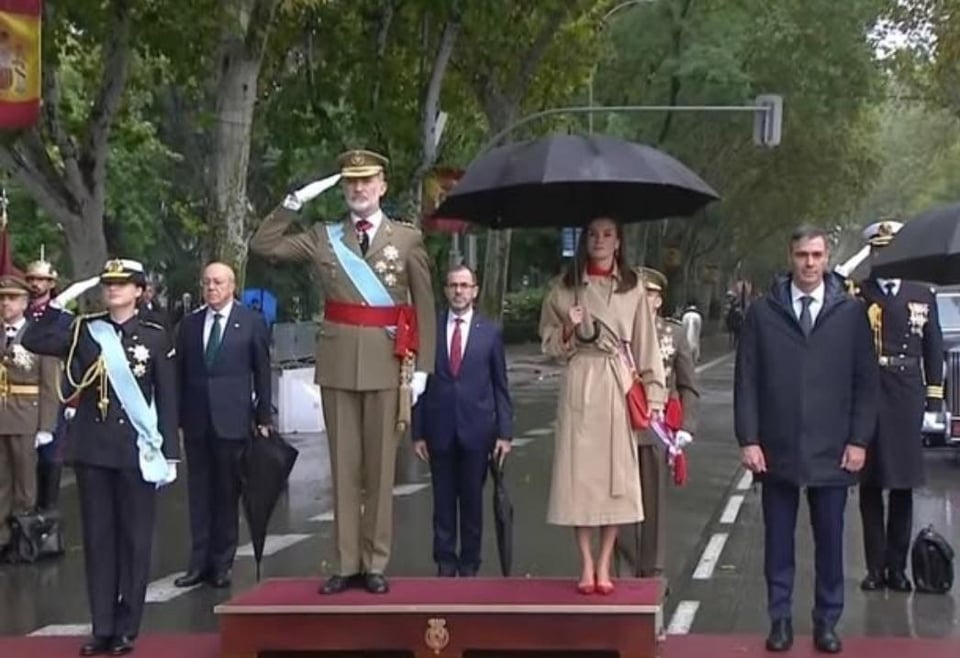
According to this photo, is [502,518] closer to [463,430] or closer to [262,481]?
[463,430]

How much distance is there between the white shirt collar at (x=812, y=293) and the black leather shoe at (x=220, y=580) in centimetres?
455

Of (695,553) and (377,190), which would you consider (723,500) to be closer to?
(695,553)

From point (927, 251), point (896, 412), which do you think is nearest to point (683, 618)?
point (896, 412)

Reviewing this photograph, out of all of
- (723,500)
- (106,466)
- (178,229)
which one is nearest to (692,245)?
(178,229)

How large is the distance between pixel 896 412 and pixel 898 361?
1.06 ft

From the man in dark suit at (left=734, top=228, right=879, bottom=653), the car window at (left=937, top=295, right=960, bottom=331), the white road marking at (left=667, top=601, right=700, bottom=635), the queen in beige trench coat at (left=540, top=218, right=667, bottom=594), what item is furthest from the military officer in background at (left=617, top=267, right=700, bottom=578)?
the car window at (left=937, top=295, right=960, bottom=331)

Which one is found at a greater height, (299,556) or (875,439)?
(875,439)

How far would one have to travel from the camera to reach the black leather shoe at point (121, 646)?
9.04m

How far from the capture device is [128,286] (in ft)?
29.7

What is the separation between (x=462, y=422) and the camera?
10922 millimetres

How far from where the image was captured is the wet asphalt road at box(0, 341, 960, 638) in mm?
10352

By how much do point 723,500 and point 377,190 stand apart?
8.34 m

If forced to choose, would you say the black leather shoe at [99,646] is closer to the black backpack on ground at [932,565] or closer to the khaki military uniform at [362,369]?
the khaki military uniform at [362,369]

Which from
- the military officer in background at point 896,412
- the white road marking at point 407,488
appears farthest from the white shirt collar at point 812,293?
the white road marking at point 407,488
